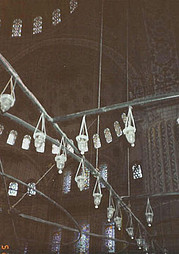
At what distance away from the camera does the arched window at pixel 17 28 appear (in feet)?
63.4

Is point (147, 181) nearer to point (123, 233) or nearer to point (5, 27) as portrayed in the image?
point (123, 233)

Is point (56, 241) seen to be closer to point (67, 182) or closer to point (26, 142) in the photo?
point (67, 182)

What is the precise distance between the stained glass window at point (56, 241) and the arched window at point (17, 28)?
12.2 meters

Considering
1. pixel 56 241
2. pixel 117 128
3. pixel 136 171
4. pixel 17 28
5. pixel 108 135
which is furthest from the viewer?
pixel 17 28

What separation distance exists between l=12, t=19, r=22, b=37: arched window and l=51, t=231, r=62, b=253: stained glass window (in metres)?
12.2

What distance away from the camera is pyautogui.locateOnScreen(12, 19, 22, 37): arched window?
63.4 ft

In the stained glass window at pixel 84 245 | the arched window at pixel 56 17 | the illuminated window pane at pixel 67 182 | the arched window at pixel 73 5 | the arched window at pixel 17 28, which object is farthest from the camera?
the arched window at pixel 17 28

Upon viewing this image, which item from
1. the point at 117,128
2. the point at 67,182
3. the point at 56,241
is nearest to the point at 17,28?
the point at 117,128

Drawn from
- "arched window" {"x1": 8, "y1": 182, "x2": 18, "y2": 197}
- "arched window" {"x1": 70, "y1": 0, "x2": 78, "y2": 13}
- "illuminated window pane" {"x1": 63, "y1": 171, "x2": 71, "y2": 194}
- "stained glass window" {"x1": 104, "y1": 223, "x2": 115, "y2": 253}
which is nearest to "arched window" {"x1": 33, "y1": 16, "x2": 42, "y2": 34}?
"arched window" {"x1": 70, "y1": 0, "x2": 78, "y2": 13}

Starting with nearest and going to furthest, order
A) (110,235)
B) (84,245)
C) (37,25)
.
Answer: (110,235)
(84,245)
(37,25)

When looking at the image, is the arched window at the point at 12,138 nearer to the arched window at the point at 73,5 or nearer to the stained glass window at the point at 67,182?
the stained glass window at the point at 67,182

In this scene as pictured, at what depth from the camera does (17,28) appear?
776 inches

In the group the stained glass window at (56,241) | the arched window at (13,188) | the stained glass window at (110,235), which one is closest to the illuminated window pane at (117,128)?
the stained glass window at (110,235)

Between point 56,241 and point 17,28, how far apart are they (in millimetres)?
13286
